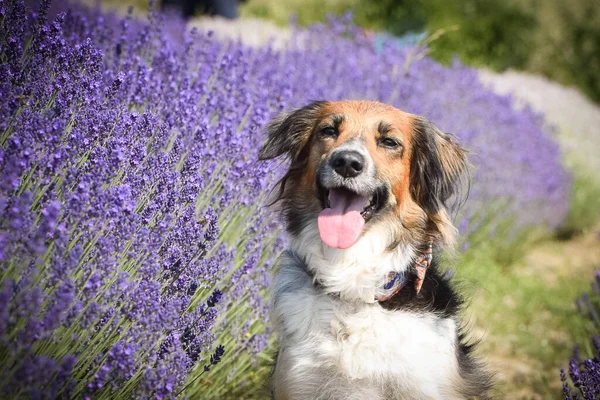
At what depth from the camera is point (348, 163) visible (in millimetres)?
2785

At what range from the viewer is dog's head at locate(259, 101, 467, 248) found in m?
2.85

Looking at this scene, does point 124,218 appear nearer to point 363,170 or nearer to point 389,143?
point 363,170

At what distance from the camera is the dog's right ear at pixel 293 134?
3.28 m

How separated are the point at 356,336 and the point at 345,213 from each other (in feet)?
1.75

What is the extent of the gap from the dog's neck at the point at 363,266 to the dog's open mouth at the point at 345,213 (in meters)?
0.11

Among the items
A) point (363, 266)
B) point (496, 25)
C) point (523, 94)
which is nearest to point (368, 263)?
point (363, 266)

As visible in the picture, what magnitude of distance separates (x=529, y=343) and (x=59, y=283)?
4343 millimetres

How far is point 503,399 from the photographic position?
4.33m

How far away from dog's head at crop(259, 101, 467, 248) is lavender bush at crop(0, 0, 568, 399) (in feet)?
0.78

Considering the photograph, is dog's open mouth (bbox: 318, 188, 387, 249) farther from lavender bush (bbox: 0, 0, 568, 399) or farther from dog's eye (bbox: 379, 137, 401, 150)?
lavender bush (bbox: 0, 0, 568, 399)

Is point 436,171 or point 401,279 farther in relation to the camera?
point 436,171

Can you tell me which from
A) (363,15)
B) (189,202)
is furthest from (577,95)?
(189,202)

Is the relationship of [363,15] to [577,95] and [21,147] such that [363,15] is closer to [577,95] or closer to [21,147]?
[577,95]

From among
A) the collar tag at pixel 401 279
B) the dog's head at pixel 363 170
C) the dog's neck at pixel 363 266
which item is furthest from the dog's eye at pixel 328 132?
the collar tag at pixel 401 279
